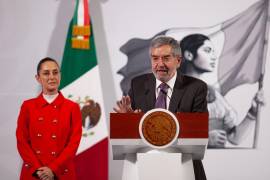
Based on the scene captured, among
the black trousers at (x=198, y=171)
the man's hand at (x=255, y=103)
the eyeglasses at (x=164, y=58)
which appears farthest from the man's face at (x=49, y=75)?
the man's hand at (x=255, y=103)

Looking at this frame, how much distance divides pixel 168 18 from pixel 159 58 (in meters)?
2.24

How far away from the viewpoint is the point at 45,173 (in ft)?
10.3

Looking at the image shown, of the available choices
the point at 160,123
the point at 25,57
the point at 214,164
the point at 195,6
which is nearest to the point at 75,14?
the point at 25,57

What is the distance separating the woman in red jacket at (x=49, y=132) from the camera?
10.6 ft

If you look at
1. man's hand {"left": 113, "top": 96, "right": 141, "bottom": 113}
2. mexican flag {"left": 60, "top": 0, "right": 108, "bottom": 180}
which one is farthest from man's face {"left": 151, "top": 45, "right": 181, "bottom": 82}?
mexican flag {"left": 60, "top": 0, "right": 108, "bottom": 180}

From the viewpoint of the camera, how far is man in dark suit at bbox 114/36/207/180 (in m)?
2.38

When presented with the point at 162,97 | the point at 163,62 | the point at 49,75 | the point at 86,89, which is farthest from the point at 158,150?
the point at 86,89

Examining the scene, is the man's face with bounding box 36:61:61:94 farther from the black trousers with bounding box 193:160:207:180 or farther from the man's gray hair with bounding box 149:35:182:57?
the black trousers with bounding box 193:160:207:180

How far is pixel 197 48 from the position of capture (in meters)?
4.54

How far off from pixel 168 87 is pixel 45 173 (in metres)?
1.23

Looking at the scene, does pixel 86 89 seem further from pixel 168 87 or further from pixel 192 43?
pixel 168 87

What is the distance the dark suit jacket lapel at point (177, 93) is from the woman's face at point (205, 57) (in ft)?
6.82

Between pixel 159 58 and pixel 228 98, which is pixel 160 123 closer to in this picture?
pixel 159 58

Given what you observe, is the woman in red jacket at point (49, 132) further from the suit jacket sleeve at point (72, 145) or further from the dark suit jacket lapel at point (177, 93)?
the dark suit jacket lapel at point (177, 93)
